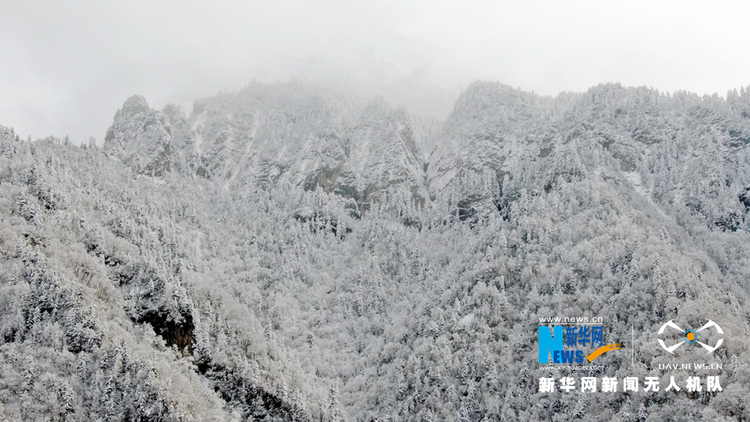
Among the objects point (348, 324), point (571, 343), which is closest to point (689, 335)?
point (571, 343)

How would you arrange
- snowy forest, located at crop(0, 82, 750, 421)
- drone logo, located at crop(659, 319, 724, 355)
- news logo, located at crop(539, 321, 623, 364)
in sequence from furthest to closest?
news logo, located at crop(539, 321, 623, 364) < drone logo, located at crop(659, 319, 724, 355) < snowy forest, located at crop(0, 82, 750, 421)

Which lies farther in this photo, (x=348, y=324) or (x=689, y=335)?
(x=348, y=324)

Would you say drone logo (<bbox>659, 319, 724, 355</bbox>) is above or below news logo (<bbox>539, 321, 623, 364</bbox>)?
above

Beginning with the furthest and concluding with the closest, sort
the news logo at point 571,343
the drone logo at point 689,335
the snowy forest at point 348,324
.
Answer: the news logo at point 571,343 < the drone logo at point 689,335 < the snowy forest at point 348,324

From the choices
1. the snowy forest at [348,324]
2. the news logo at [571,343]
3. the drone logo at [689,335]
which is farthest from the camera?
the news logo at [571,343]

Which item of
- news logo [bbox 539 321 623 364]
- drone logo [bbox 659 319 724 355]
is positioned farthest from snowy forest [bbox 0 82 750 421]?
news logo [bbox 539 321 623 364]

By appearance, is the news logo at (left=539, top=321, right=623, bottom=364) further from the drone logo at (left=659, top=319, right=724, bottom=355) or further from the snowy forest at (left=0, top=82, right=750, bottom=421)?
the drone logo at (left=659, top=319, right=724, bottom=355)

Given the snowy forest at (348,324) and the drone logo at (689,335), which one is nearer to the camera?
the snowy forest at (348,324)

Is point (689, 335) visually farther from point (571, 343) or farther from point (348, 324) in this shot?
point (348, 324)

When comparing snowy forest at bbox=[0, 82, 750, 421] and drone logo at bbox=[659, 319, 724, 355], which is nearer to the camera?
snowy forest at bbox=[0, 82, 750, 421]

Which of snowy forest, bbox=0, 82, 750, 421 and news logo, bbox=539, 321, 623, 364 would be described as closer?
snowy forest, bbox=0, 82, 750, 421

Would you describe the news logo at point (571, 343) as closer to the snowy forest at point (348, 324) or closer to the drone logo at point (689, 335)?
the snowy forest at point (348, 324)

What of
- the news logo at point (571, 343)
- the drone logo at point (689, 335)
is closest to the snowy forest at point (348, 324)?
the drone logo at point (689, 335)

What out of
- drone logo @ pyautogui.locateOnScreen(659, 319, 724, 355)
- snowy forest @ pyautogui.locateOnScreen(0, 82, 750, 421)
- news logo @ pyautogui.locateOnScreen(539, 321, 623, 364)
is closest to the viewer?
snowy forest @ pyautogui.locateOnScreen(0, 82, 750, 421)
